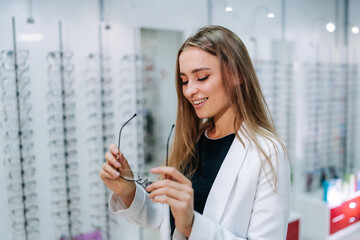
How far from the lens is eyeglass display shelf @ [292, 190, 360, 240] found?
A: 3621 millimetres

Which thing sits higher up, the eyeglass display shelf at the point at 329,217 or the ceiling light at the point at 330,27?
Answer: the ceiling light at the point at 330,27

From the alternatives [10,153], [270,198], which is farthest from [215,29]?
[10,153]

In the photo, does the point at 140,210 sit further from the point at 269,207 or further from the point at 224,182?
the point at 269,207

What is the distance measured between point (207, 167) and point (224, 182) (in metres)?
0.17

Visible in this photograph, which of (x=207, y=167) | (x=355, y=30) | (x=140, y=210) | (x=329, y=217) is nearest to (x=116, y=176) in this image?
(x=140, y=210)

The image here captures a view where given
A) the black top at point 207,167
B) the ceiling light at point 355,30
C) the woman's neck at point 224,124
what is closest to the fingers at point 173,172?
the black top at point 207,167

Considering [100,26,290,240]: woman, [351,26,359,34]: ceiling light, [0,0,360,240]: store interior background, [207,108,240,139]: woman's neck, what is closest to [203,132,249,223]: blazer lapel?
[100,26,290,240]: woman

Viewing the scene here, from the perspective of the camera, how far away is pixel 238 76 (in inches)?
53.1

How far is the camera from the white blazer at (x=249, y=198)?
3.96ft

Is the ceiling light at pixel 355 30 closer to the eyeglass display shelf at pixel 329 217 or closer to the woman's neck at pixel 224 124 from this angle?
the eyeglass display shelf at pixel 329 217

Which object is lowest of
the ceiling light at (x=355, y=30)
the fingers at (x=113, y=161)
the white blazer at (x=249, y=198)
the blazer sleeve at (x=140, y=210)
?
the blazer sleeve at (x=140, y=210)

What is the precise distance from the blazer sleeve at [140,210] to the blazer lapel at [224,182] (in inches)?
13.1

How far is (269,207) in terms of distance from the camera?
1206 millimetres

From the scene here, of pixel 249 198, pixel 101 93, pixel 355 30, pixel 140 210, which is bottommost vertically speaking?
pixel 140 210
